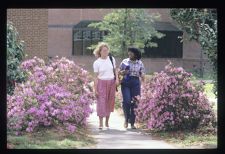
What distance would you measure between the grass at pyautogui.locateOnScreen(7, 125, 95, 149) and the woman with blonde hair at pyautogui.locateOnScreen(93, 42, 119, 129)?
68 cm

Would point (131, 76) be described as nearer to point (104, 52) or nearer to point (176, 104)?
point (104, 52)

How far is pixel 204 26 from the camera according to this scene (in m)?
8.56

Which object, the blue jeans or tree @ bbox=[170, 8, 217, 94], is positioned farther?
the blue jeans

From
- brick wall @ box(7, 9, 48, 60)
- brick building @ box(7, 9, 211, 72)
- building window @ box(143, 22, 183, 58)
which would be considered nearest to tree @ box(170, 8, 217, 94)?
brick wall @ box(7, 9, 48, 60)

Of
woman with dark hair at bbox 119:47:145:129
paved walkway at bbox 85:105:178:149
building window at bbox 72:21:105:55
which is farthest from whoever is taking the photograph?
building window at bbox 72:21:105:55

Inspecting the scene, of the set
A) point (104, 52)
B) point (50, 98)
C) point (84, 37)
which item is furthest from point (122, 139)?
point (84, 37)

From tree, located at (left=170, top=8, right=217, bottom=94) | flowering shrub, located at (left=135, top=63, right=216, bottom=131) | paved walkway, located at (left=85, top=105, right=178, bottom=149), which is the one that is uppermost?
tree, located at (left=170, top=8, right=217, bottom=94)

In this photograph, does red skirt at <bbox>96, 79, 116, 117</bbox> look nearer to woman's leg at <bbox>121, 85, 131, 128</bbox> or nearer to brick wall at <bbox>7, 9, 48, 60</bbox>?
woman's leg at <bbox>121, 85, 131, 128</bbox>

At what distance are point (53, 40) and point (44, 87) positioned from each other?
68.6ft

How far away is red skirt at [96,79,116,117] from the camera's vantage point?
8.85 metres

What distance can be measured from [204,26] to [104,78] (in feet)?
6.12

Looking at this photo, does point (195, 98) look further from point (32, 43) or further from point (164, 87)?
point (32, 43)

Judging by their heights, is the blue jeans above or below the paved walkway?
above
